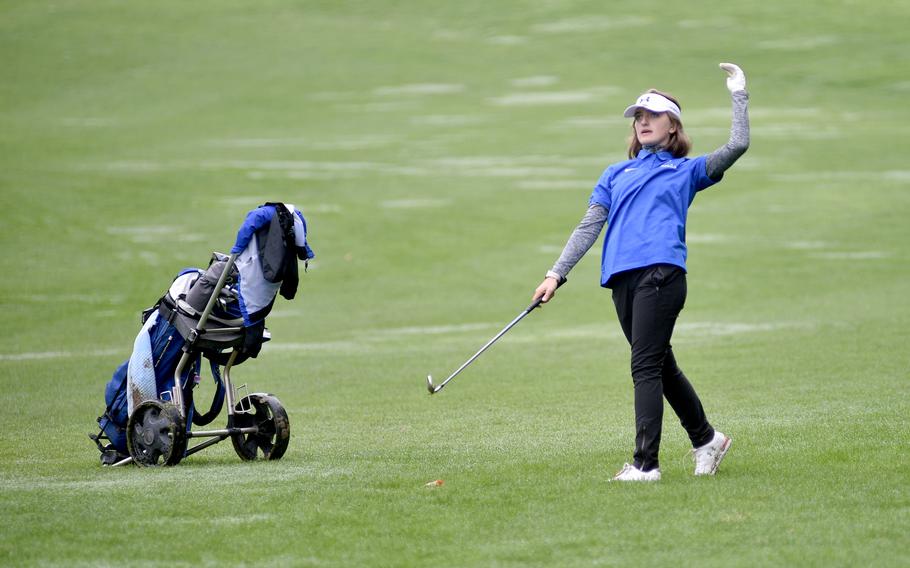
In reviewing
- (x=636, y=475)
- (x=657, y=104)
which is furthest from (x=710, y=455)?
(x=657, y=104)

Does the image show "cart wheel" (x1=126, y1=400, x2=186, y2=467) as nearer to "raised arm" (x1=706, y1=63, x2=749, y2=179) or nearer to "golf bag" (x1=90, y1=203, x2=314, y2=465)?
"golf bag" (x1=90, y1=203, x2=314, y2=465)

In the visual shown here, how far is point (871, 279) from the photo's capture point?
950 inches

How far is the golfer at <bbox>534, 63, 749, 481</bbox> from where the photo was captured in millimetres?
7562

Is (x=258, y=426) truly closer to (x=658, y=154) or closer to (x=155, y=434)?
(x=155, y=434)

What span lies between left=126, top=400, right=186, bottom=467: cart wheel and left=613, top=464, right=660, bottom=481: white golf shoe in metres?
3.16

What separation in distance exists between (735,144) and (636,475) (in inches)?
75.4

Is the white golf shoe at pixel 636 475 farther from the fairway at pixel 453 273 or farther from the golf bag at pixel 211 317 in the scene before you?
the golf bag at pixel 211 317

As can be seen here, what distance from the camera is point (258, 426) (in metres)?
9.59

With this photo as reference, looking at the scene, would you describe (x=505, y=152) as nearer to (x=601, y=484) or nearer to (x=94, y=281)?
(x=94, y=281)

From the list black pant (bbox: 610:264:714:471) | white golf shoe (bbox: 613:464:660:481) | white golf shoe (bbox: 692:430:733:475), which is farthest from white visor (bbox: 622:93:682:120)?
white golf shoe (bbox: 613:464:660:481)

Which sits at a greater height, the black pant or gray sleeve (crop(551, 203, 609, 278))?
gray sleeve (crop(551, 203, 609, 278))

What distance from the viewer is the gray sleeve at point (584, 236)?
7841mm

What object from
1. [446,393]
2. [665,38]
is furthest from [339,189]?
[665,38]

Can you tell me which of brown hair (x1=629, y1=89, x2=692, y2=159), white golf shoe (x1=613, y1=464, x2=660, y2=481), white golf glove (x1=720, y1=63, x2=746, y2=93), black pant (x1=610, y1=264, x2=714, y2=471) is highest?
white golf glove (x1=720, y1=63, x2=746, y2=93)
